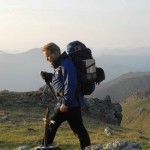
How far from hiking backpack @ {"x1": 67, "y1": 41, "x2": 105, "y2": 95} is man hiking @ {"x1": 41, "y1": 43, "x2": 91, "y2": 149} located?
6.8 inches

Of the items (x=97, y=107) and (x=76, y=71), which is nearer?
(x=76, y=71)

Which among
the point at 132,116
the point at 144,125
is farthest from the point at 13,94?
the point at 132,116

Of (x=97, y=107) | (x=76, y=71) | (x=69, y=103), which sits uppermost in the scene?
(x=76, y=71)

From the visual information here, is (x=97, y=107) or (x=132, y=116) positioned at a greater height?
(x=97, y=107)

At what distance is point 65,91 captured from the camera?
32.4 feet

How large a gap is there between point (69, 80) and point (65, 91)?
299 millimetres

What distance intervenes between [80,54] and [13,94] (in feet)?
96.0

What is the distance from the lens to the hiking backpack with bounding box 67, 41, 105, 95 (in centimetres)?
1005

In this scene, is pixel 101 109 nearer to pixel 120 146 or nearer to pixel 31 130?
pixel 31 130

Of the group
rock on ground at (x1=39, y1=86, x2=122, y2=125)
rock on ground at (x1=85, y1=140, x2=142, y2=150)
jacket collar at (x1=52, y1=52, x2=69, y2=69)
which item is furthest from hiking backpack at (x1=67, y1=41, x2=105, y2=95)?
rock on ground at (x1=39, y1=86, x2=122, y2=125)

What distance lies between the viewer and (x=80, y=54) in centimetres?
1013

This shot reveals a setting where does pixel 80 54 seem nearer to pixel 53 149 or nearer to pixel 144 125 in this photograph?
pixel 53 149

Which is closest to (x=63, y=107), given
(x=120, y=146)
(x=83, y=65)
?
(x=83, y=65)

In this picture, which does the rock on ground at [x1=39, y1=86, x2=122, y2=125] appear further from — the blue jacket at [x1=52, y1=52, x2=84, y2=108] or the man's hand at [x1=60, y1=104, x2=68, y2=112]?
the man's hand at [x1=60, y1=104, x2=68, y2=112]
